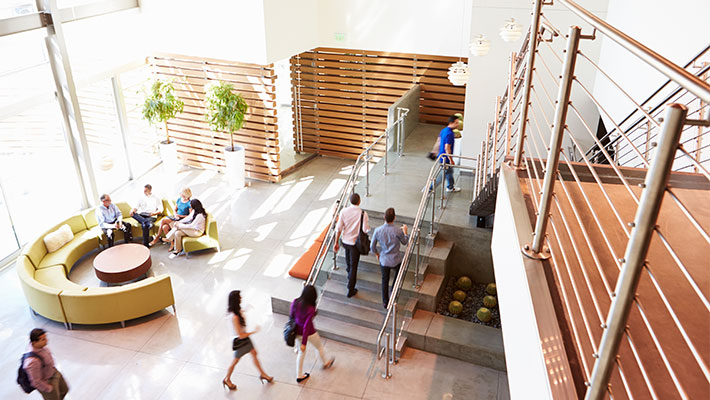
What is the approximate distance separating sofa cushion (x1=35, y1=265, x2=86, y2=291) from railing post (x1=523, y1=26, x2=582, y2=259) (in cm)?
720

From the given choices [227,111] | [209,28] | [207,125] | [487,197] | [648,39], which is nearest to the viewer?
[487,197]

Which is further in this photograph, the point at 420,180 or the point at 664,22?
the point at 420,180

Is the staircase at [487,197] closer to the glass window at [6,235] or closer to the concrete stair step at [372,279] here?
the concrete stair step at [372,279]

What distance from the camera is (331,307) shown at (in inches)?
318

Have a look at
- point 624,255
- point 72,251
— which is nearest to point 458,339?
point 624,255

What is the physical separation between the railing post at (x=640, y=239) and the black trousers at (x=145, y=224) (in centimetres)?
942

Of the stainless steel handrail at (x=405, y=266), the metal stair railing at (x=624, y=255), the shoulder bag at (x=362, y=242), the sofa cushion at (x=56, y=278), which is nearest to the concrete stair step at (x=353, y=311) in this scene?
the stainless steel handrail at (x=405, y=266)

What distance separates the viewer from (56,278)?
8.23 m

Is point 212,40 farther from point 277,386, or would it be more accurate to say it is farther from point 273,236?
point 277,386

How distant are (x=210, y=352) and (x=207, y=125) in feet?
22.2

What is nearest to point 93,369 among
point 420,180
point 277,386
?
point 277,386

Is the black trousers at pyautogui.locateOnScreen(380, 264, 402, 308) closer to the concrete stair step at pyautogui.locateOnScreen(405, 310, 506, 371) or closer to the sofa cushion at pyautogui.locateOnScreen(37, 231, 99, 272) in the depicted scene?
the concrete stair step at pyautogui.locateOnScreen(405, 310, 506, 371)

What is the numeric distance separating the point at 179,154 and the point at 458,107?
6911mm

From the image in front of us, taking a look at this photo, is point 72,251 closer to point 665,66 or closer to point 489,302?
point 489,302
